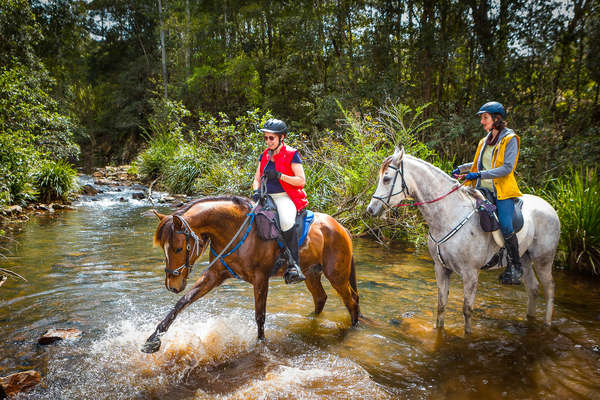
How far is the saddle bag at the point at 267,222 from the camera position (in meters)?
3.74

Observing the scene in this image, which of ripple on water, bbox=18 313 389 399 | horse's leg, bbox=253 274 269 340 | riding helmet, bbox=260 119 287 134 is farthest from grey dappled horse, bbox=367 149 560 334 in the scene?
ripple on water, bbox=18 313 389 399

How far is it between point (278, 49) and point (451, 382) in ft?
A: 92.7

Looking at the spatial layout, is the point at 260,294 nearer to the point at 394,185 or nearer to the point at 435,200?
the point at 394,185

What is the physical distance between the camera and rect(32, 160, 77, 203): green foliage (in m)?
12.2

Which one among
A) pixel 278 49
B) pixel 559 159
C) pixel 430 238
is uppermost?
pixel 278 49

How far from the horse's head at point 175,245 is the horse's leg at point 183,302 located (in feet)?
0.82

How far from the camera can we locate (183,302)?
3480 mm

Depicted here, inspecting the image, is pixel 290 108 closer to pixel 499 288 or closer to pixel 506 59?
pixel 506 59

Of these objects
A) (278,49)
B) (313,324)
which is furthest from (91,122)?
(313,324)

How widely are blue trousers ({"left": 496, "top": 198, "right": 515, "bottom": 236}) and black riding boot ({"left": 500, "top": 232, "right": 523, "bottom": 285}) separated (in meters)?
0.10

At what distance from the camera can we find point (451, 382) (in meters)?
3.33

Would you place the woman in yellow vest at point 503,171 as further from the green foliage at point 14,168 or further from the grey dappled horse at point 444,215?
the green foliage at point 14,168

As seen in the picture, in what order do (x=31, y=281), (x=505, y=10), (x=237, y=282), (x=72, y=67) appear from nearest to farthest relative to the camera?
(x=31, y=281) → (x=237, y=282) → (x=505, y=10) → (x=72, y=67)

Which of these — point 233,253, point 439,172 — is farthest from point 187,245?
point 439,172
